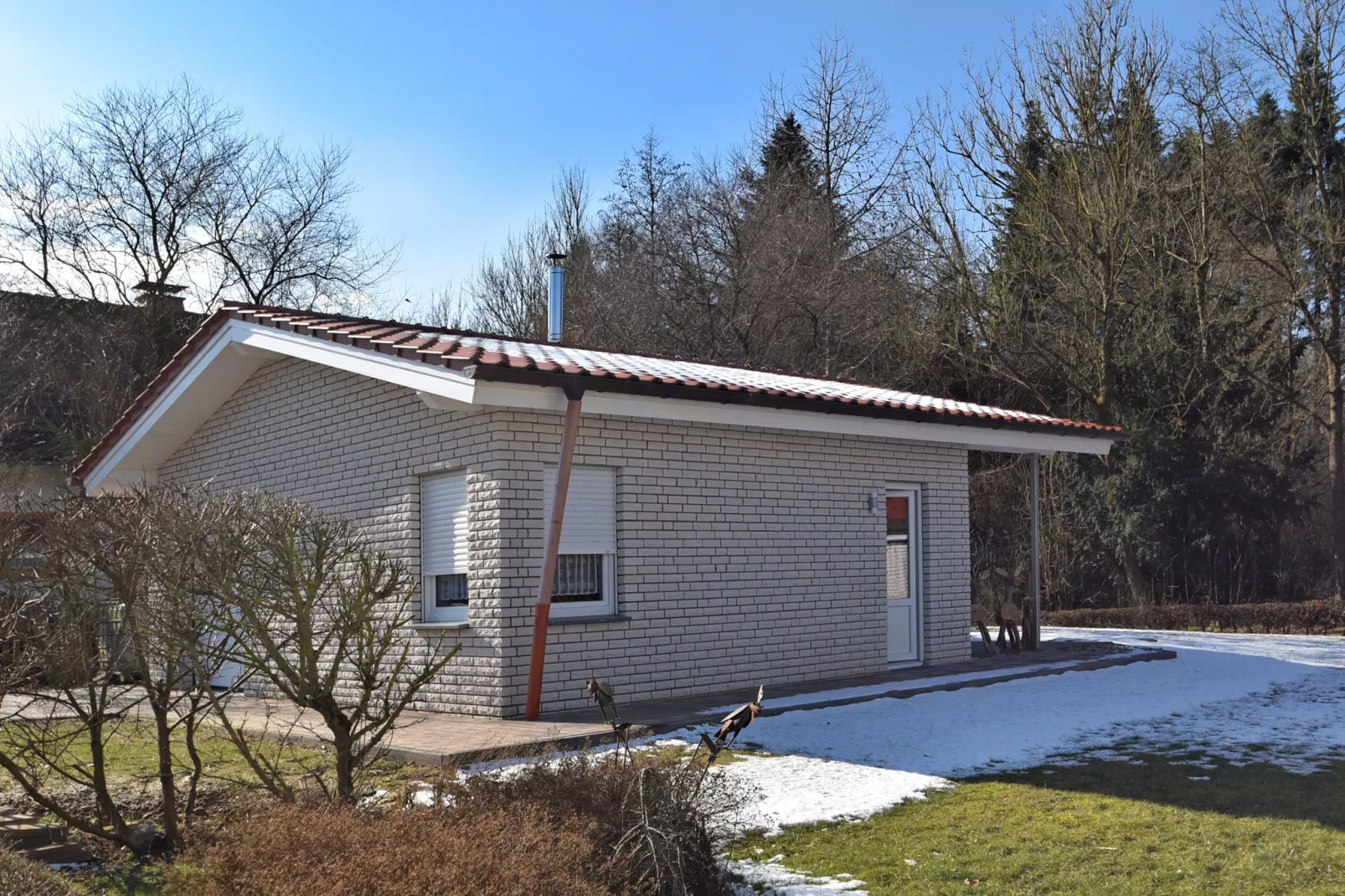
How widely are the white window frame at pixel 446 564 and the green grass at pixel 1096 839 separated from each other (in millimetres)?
4913

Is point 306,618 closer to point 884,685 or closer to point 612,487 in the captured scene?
point 612,487

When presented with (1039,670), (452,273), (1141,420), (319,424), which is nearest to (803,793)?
(1039,670)

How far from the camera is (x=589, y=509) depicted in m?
10.6

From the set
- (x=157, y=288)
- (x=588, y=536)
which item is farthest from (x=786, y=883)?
(x=157, y=288)

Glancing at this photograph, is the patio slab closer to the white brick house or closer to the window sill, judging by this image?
the white brick house

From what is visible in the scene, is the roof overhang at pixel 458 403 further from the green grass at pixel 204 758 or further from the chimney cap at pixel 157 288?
the chimney cap at pixel 157 288

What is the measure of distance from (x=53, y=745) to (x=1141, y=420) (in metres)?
21.4

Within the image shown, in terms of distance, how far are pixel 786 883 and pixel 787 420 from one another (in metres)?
6.49

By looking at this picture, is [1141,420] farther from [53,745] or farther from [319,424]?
[53,745]

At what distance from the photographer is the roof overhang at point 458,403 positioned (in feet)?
30.9

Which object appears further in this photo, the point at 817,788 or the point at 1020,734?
the point at 1020,734

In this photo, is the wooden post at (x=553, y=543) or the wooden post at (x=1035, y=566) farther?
the wooden post at (x=1035, y=566)

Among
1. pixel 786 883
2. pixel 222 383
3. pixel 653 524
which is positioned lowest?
pixel 786 883

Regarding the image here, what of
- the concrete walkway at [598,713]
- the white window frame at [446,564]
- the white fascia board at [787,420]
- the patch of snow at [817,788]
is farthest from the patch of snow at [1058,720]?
the white window frame at [446,564]
